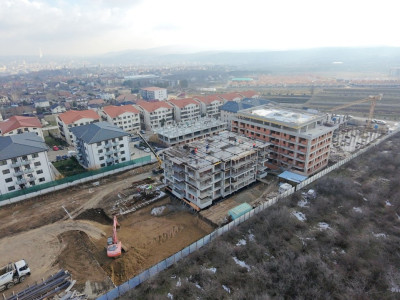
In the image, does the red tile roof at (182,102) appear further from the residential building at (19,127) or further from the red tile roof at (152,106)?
the residential building at (19,127)

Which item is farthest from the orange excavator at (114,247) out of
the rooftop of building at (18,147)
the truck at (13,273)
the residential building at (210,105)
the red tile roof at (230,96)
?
the red tile roof at (230,96)

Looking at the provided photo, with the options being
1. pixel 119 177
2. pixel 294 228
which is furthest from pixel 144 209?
pixel 294 228

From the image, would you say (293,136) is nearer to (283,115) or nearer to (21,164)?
(283,115)

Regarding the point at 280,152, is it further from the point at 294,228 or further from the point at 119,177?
the point at 119,177

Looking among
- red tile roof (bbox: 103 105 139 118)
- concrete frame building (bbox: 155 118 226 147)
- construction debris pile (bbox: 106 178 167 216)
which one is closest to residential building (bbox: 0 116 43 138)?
red tile roof (bbox: 103 105 139 118)

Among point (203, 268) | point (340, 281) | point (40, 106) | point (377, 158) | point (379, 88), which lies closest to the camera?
point (340, 281)
